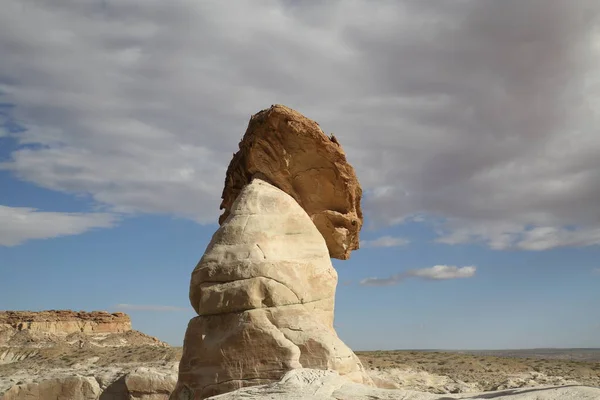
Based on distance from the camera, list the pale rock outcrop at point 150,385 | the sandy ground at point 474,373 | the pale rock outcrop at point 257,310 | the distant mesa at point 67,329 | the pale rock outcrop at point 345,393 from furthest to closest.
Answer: the distant mesa at point 67,329, the sandy ground at point 474,373, the pale rock outcrop at point 150,385, the pale rock outcrop at point 257,310, the pale rock outcrop at point 345,393

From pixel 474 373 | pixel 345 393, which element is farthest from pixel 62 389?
pixel 474 373

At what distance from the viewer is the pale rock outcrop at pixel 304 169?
11.6m

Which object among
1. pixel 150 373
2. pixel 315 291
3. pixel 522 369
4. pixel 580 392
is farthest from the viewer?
pixel 522 369

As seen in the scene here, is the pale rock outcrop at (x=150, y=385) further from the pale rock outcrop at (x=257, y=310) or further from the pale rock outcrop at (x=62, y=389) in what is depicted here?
the pale rock outcrop at (x=257, y=310)

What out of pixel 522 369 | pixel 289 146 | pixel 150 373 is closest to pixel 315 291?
pixel 289 146

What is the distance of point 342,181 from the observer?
12.2 meters

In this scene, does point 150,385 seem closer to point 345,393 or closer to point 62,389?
point 62,389

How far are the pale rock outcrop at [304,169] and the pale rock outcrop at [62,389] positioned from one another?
5274 mm

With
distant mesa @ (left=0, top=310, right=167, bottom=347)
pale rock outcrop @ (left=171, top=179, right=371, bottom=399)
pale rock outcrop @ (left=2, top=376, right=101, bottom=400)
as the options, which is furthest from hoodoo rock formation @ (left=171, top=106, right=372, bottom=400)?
distant mesa @ (left=0, top=310, right=167, bottom=347)

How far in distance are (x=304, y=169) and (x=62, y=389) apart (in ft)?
25.7

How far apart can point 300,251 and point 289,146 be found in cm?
257

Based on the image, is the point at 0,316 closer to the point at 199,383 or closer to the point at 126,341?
the point at 126,341

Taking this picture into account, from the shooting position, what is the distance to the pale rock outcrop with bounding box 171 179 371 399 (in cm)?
852

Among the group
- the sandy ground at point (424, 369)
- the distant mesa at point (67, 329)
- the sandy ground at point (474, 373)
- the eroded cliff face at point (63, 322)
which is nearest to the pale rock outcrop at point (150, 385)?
the sandy ground at point (424, 369)
